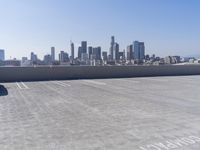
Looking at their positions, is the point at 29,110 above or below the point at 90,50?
below

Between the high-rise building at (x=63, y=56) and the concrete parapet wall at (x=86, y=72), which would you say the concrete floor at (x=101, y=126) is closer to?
the concrete parapet wall at (x=86, y=72)

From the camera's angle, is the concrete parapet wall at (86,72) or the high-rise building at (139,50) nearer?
the concrete parapet wall at (86,72)

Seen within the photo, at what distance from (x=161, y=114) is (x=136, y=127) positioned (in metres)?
1.98

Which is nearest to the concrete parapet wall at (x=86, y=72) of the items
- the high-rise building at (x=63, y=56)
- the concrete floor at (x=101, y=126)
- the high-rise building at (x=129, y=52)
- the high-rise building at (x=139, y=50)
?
the concrete floor at (x=101, y=126)

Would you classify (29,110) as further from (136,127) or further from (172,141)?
(172,141)

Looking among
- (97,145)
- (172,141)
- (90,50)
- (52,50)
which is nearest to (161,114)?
(172,141)

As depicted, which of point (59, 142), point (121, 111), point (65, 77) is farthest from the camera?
point (65, 77)

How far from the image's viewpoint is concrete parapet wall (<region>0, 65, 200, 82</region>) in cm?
2528

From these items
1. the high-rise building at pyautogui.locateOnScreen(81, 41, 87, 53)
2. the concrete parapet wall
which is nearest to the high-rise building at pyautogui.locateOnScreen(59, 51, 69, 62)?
the high-rise building at pyautogui.locateOnScreen(81, 41, 87, 53)

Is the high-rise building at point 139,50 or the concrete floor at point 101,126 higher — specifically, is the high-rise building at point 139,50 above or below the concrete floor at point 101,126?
above

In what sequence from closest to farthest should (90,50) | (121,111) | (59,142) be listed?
(59,142)
(121,111)
(90,50)

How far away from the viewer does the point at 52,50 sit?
70688 millimetres

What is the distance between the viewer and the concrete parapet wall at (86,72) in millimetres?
25281

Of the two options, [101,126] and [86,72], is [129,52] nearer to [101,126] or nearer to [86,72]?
[86,72]
